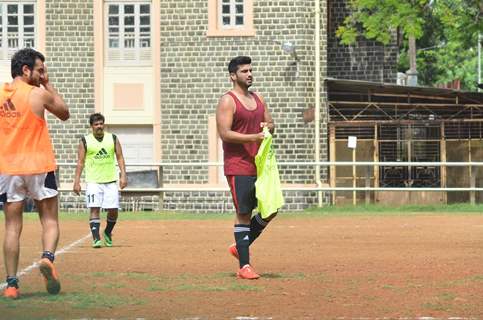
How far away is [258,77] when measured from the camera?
119ft

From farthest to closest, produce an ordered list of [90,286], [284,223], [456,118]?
[456,118], [284,223], [90,286]

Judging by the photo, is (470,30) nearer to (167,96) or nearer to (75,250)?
(167,96)

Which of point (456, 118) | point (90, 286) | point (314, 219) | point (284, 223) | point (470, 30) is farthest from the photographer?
point (456, 118)

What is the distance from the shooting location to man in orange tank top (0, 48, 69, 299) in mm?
11305

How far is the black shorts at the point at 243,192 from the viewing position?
12.9m

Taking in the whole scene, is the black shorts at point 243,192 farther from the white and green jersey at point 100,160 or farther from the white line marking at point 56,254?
the white and green jersey at point 100,160

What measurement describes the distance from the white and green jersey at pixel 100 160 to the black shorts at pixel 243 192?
19.5 ft

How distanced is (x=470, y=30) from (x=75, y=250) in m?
19.9

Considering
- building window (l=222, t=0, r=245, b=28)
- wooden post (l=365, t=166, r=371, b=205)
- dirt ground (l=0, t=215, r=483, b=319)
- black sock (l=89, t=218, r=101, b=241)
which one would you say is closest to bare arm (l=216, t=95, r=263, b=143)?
dirt ground (l=0, t=215, r=483, b=319)

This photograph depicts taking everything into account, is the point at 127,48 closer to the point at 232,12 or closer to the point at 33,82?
the point at 232,12

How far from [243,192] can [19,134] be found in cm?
245

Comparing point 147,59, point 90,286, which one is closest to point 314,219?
point 147,59

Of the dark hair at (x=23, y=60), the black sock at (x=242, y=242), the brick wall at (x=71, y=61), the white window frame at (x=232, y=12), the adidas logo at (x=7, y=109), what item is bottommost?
the black sock at (x=242, y=242)

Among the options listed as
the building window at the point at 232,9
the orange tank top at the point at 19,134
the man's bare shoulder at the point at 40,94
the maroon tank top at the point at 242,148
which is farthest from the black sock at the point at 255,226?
the building window at the point at 232,9
